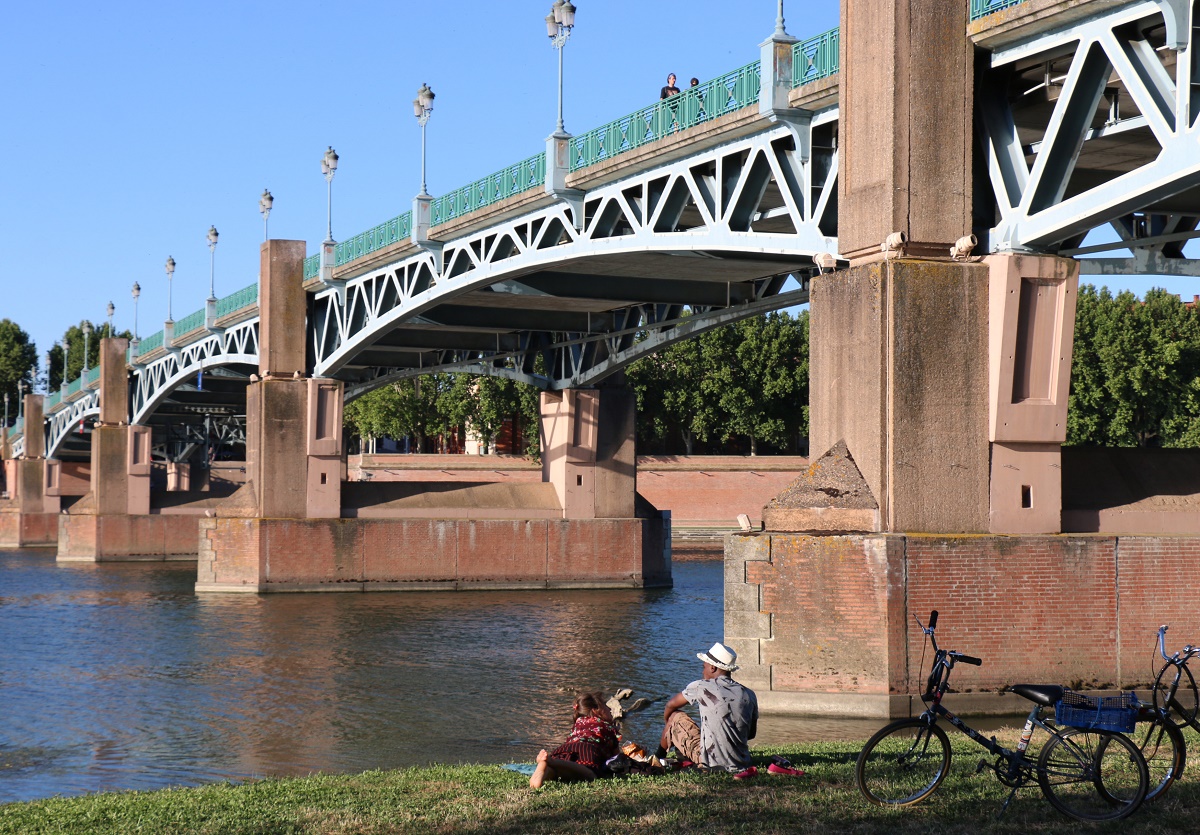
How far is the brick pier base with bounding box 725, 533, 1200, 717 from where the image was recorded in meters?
15.5

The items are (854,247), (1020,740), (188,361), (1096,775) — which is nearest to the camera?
(1096,775)

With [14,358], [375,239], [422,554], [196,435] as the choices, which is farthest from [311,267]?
[14,358]

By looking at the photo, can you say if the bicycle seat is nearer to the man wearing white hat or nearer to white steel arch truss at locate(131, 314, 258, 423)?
the man wearing white hat

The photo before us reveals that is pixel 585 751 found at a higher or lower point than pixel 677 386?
lower

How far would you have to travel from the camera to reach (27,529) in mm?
76812

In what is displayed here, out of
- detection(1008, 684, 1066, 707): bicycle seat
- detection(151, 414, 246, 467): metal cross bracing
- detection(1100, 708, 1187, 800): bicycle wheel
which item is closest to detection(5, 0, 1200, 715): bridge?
detection(1100, 708, 1187, 800): bicycle wheel

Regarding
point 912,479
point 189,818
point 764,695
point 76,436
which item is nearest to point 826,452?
point 912,479

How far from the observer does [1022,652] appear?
1572 centimetres

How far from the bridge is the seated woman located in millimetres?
6400

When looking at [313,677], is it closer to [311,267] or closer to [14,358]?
[311,267]

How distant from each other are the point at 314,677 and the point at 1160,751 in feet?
48.8

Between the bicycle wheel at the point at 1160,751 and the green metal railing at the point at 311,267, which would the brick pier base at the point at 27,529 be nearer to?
the green metal railing at the point at 311,267

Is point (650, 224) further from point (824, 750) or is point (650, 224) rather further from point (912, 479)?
point (824, 750)

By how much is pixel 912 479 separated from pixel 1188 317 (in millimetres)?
48442
